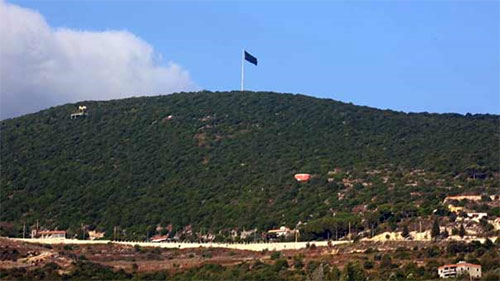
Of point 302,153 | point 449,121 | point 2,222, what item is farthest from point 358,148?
point 2,222

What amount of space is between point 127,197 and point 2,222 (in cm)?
1053

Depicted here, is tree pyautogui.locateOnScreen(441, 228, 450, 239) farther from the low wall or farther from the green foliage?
the green foliage

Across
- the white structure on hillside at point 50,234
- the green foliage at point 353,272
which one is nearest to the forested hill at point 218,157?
the white structure on hillside at point 50,234

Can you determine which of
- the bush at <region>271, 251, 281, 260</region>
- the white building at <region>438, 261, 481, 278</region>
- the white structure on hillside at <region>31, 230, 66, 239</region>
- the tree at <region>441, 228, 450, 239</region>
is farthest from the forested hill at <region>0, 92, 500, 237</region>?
the white building at <region>438, 261, 481, 278</region>

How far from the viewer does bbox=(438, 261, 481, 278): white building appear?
5479 cm

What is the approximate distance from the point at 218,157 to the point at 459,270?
172 ft

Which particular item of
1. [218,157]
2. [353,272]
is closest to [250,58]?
[218,157]

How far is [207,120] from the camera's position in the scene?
385 feet

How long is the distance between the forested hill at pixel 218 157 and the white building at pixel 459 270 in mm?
25864

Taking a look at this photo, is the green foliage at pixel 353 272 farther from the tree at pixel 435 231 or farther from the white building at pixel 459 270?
the tree at pixel 435 231

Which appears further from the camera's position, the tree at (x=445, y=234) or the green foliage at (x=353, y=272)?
the tree at (x=445, y=234)

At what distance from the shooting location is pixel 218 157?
106312 millimetres

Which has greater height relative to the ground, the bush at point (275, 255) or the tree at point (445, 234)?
the tree at point (445, 234)

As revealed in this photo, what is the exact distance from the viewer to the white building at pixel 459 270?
5479 centimetres
